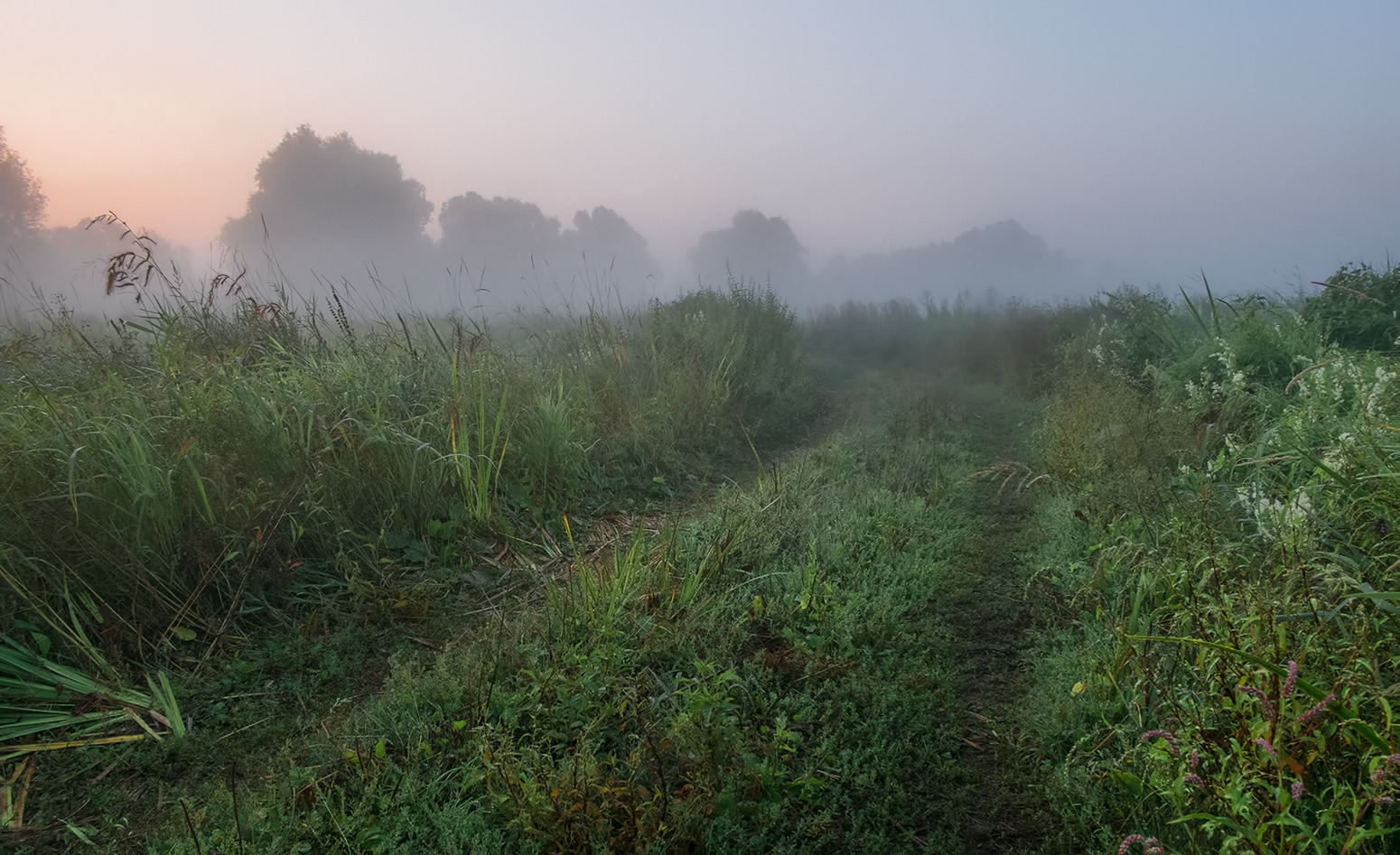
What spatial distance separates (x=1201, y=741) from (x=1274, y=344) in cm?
576

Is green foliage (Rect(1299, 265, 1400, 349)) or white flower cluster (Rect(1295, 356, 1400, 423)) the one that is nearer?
white flower cluster (Rect(1295, 356, 1400, 423))

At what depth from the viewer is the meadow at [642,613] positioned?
8.20 feet

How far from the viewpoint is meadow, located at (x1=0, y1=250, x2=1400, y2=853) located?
2500mm

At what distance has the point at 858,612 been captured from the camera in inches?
158

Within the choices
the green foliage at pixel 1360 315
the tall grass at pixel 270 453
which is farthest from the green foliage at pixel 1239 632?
the tall grass at pixel 270 453

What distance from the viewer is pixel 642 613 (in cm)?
382

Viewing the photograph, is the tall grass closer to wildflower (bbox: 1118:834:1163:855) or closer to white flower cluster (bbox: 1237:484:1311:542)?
wildflower (bbox: 1118:834:1163:855)

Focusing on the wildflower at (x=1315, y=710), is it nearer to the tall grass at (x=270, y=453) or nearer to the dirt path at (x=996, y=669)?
the dirt path at (x=996, y=669)

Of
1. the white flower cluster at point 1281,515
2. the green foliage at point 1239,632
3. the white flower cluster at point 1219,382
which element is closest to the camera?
the green foliage at point 1239,632

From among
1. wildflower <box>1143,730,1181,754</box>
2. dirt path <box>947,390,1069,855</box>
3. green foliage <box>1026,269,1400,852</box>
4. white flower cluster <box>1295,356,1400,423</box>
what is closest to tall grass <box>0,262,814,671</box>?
dirt path <box>947,390,1069,855</box>

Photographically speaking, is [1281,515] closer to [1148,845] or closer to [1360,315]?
[1148,845]

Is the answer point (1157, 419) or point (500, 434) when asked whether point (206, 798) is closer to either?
point (500, 434)

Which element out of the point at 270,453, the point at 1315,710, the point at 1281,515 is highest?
the point at 270,453

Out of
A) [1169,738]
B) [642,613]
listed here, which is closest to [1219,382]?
[1169,738]
